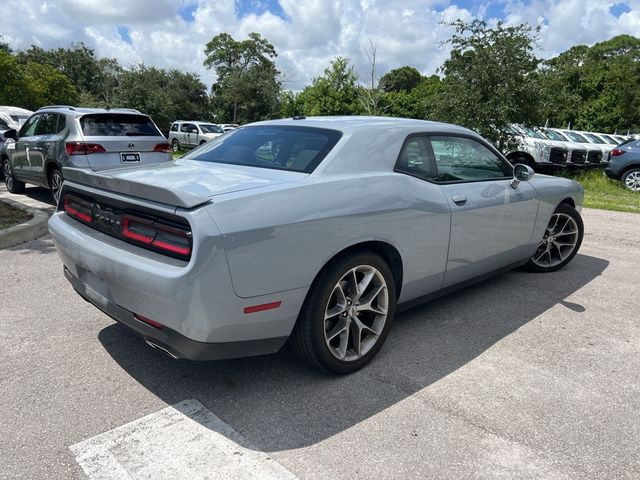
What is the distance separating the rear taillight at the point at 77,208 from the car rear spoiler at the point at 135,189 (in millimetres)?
120

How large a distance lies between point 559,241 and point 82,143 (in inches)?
254

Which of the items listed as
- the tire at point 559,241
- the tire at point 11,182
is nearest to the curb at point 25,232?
the tire at point 11,182

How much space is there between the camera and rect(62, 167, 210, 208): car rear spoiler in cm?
234

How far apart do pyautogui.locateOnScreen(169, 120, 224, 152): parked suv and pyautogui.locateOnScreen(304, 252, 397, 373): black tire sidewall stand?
2256cm

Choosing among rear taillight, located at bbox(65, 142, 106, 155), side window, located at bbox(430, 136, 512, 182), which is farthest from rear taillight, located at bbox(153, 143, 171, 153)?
side window, located at bbox(430, 136, 512, 182)

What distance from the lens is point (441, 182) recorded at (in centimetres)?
352

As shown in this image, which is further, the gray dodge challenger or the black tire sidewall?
the black tire sidewall

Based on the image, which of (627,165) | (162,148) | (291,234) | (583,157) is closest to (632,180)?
(627,165)

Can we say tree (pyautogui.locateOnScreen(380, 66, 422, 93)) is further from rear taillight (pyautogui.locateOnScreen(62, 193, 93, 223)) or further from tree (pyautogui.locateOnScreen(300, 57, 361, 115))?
rear taillight (pyautogui.locateOnScreen(62, 193, 93, 223))

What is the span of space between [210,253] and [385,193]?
127 centimetres

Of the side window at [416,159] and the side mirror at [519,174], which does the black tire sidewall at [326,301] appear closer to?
the side window at [416,159]

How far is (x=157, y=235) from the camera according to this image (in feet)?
8.24

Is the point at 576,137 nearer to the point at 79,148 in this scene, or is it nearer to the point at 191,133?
the point at 191,133

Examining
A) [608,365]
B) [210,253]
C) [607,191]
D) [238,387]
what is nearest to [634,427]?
[608,365]
